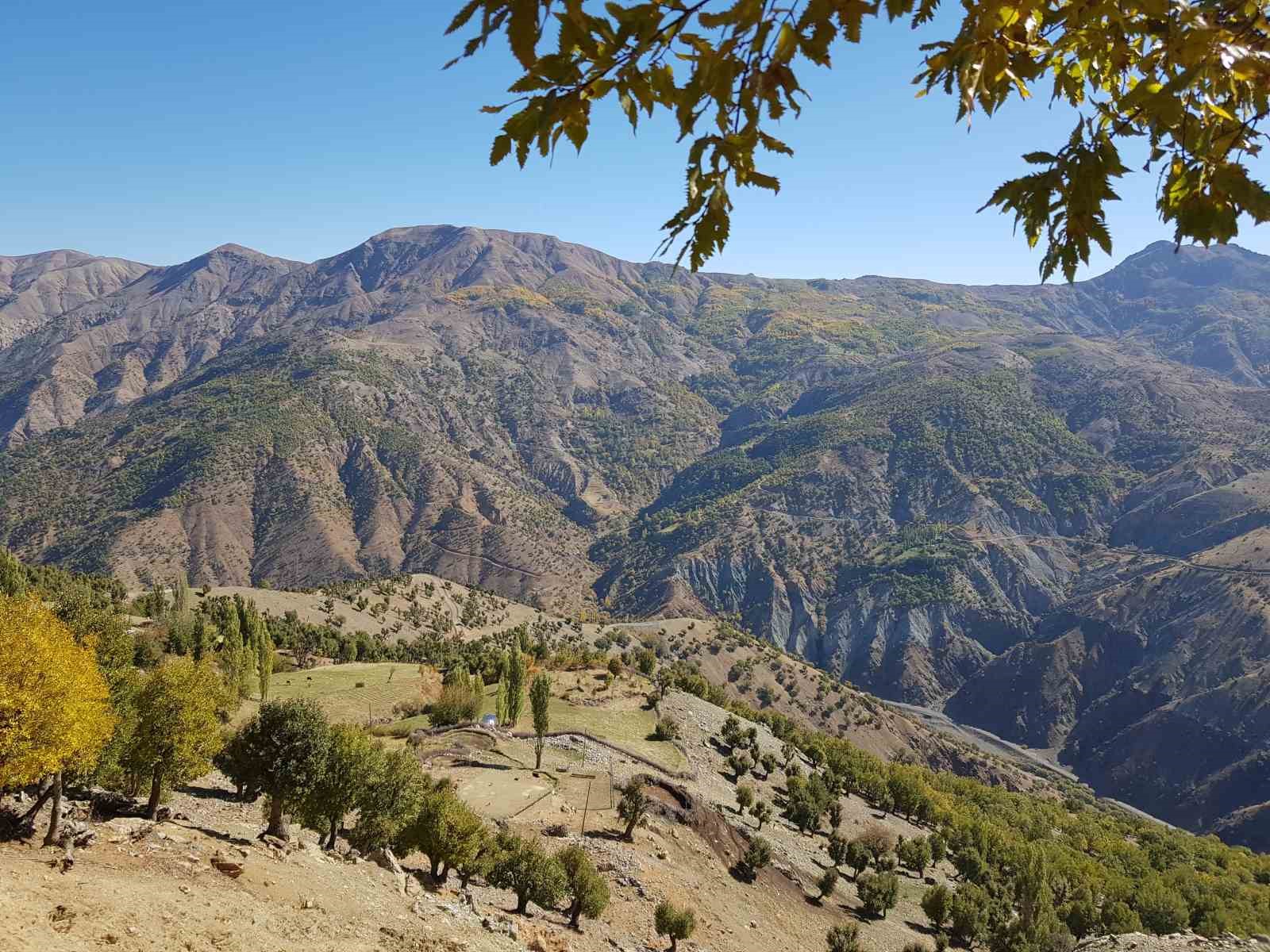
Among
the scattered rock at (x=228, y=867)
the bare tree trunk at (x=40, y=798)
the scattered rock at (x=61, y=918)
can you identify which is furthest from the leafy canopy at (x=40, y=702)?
the scattered rock at (x=61, y=918)

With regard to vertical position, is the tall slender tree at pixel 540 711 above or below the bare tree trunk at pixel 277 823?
below

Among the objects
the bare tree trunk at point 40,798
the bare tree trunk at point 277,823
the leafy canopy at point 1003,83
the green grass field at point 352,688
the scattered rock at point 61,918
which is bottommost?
the green grass field at point 352,688

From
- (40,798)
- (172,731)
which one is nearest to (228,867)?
(40,798)

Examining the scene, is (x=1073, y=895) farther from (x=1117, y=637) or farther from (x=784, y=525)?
(x=784, y=525)

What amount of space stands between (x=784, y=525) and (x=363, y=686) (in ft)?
496

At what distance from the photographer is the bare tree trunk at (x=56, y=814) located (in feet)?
46.8

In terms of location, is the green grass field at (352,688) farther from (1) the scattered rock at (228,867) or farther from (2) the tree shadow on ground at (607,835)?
(1) the scattered rock at (228,867)

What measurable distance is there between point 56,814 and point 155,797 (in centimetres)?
460

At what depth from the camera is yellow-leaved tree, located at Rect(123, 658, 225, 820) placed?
62.7 feet

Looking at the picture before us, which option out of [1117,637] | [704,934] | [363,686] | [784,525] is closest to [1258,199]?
Answer: [704,934]

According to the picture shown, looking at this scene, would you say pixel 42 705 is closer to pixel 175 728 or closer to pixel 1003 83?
pixel 175 728

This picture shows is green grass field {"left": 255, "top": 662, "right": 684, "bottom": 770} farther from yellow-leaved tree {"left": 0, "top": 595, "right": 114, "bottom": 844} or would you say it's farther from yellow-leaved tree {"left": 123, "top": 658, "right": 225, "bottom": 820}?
yellow-leaved tree {"left": 0, "top": 595, "right": 114, "bottom": 844}

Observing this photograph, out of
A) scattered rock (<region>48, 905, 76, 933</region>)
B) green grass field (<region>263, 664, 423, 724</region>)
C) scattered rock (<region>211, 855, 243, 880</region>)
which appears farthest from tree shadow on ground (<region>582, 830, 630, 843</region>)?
scattered rock (<region>48, 905, 76, 933</region>)

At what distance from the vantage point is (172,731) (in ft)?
63.7
